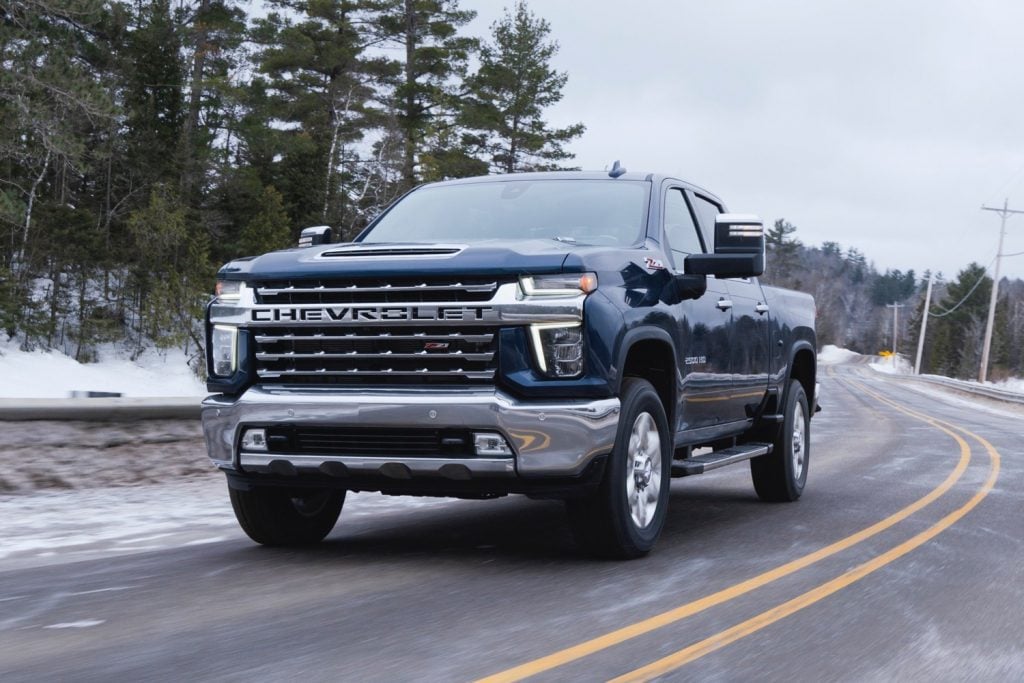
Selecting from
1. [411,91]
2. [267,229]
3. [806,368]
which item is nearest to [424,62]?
[411,91]

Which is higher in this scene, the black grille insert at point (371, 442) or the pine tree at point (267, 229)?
the pine tree at point (267, 229)

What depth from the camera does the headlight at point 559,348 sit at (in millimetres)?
5602

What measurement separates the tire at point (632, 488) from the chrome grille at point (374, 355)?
2.66 feet

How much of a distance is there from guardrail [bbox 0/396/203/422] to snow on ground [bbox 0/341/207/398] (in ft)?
87.7

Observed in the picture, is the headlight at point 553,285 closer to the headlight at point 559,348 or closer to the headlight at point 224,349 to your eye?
the headlight at point 559,348

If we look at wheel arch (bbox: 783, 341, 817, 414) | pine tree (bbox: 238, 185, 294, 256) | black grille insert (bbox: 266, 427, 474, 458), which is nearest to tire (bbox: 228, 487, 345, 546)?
black grille insert (bbox: 266, 427, 474, 458)

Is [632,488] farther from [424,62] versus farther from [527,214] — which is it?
[424,62]

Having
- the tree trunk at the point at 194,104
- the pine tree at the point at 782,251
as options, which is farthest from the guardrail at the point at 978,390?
the pine tree at the point at 782,251

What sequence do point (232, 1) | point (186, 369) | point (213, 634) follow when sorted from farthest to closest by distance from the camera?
point (232, 1), point (186, 369), point (213, 634)

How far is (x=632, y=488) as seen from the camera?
6.11 m

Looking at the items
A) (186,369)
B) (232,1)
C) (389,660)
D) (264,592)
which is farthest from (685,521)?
(232,1)

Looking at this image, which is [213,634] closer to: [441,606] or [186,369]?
[441,606]

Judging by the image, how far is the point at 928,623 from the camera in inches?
198

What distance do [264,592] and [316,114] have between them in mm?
49961
